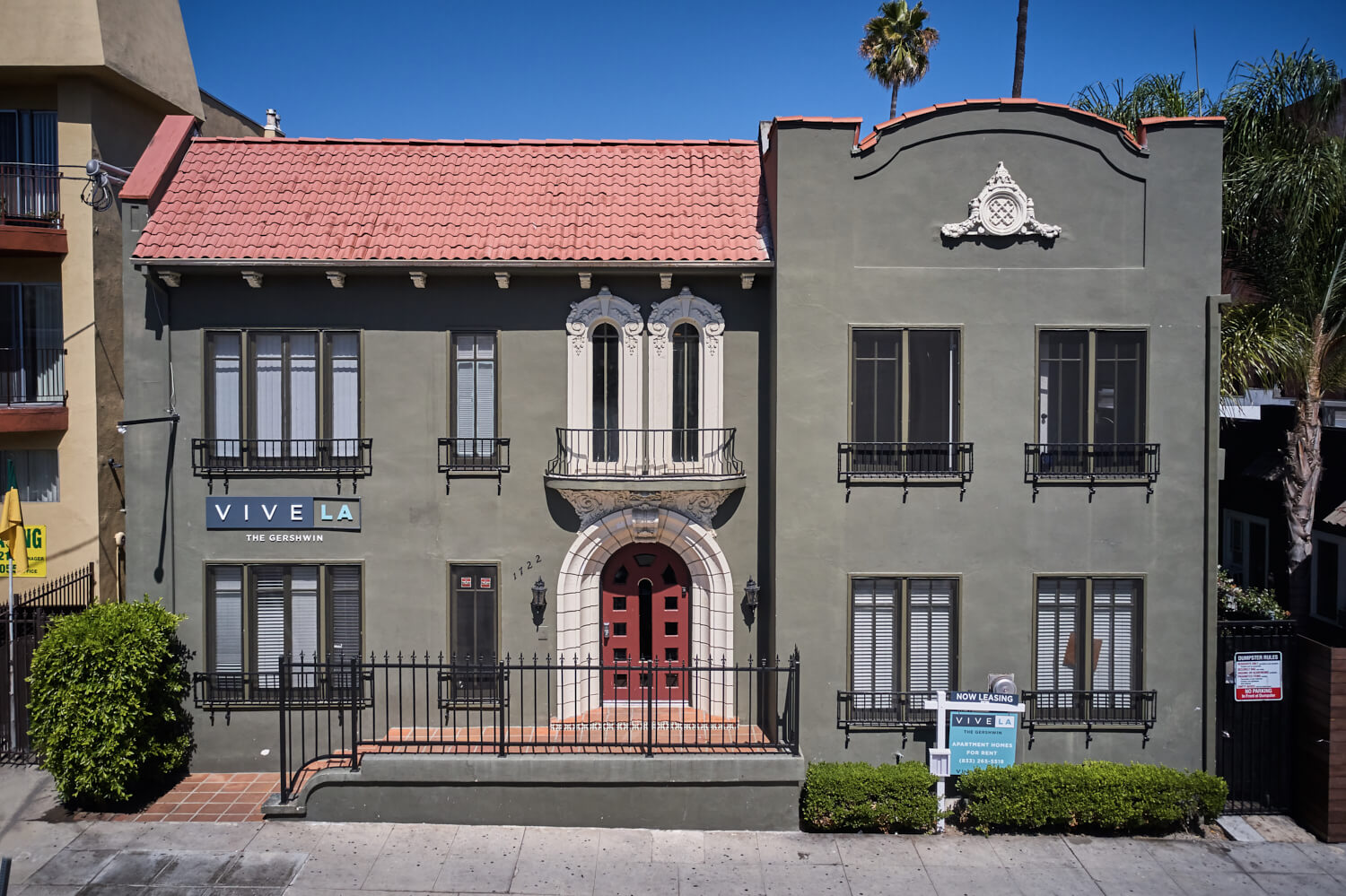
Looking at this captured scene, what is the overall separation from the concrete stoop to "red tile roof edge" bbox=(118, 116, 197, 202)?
7583 millimetres

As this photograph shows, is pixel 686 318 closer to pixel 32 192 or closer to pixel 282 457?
pixel 282 457

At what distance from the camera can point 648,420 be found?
11977 millimetres

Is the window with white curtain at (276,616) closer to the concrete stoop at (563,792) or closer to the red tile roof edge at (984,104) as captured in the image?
the concrete stoop at (563,792)

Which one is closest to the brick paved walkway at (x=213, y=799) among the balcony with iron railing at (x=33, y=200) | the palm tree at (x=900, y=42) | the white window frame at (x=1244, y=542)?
the balcony with iron railing at (x=33, y=200)

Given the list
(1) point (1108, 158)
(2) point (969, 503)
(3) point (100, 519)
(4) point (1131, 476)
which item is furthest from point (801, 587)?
(3) point (100, 519)

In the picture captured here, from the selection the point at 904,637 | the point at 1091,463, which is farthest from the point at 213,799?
the point at 1091,463

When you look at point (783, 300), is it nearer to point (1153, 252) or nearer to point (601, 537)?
point (601, 537)

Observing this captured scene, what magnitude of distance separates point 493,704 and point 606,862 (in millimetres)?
2932

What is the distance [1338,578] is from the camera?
1346cm

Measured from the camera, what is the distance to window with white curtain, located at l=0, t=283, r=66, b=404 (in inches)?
550

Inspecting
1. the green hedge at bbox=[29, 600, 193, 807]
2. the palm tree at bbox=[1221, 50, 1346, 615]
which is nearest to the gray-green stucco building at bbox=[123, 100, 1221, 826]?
the green hedge at bbox=[29, 600, 193, 807]

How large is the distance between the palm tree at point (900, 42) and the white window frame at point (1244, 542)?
14683 mm

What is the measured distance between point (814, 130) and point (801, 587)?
552 centimetres

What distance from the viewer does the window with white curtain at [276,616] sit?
1189 cm
